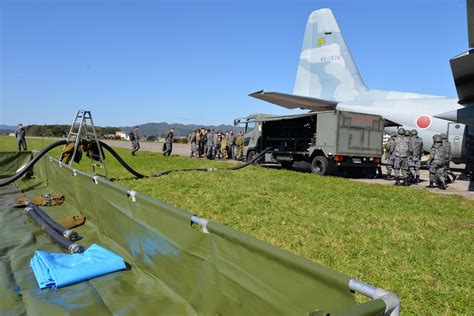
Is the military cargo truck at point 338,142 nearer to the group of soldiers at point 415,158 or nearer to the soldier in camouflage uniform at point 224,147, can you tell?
the group of soldiers at point 415,158

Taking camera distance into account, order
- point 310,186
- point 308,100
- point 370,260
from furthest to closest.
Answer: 1. point 308,100
2. point 310,186
3. point 370,260

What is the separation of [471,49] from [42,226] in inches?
376

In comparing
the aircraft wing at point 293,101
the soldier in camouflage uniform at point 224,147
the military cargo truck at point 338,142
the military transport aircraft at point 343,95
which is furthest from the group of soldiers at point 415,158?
the soldier in camouflage uniform at point 224,147

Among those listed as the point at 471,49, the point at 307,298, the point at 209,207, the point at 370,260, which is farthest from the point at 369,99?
the point at 307,298

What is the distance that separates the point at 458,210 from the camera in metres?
7.57

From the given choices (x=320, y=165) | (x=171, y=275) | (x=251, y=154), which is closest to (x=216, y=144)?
(x=251, y=154)

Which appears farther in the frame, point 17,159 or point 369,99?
point 369,99

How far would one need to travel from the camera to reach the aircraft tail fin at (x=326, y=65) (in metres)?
19.1

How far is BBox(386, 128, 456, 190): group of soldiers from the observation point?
11320 millimetres

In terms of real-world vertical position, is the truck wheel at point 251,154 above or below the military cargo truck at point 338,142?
below

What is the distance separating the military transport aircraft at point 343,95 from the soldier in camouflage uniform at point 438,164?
4372mm

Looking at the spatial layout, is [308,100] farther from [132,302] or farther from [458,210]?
[132,302]

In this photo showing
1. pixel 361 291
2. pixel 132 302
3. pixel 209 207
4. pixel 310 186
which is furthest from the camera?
pixel 310 186

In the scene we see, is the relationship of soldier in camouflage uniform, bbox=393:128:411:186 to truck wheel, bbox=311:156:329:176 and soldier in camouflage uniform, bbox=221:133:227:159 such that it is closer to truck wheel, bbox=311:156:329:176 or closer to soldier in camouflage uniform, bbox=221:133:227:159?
truck wheel, bbox=311:156:329:176
